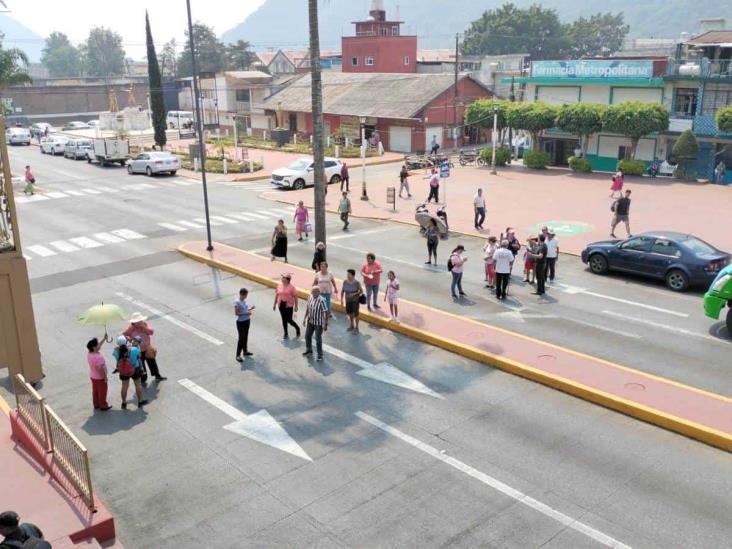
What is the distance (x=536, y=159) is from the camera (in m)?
44.5

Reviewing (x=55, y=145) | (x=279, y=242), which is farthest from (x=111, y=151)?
(x=279, y=242)

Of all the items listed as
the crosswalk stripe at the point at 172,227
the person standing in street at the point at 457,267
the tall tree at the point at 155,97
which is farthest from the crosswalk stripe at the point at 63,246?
the tall tree at the point at 155,97

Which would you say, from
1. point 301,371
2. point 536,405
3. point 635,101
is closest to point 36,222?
point 301,371

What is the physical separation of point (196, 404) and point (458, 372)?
16.4 ft

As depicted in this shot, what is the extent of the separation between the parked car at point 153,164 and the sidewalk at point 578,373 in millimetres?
29714

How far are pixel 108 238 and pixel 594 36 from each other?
12184cm

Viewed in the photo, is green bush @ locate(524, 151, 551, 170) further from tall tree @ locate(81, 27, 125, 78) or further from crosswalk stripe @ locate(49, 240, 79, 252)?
tall tree @ locate(81, 27, 125, 78)

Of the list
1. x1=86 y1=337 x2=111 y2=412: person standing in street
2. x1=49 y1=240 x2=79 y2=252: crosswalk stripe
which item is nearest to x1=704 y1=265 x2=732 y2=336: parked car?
x1=86 y1=337 x2=111 y2=412: person standing in street

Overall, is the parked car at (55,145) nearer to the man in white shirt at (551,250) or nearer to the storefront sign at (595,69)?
the storefront sign at (595,69)

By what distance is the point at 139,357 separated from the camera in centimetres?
1279

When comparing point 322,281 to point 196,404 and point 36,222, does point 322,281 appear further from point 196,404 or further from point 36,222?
point 36,222

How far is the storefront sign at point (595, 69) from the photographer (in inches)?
1687

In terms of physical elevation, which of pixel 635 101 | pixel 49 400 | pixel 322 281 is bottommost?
pixel 49 400

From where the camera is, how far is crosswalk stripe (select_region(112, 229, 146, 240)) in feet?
87.3
